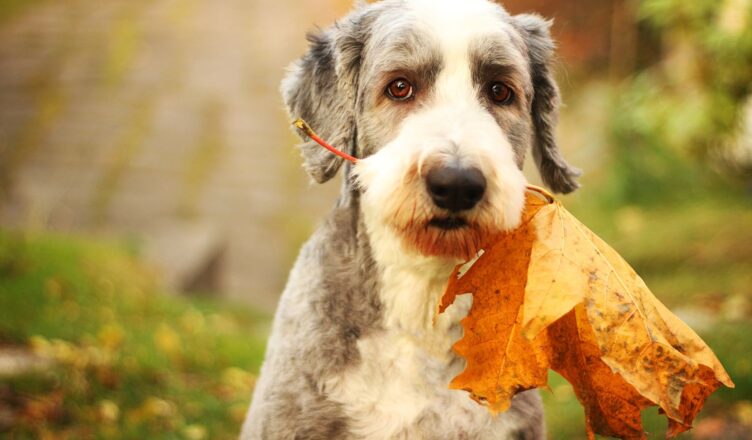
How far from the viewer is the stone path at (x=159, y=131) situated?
29.3 feet

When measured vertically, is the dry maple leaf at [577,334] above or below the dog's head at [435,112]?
below

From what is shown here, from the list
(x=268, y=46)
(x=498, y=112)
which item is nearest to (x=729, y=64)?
(x=498, y=112)

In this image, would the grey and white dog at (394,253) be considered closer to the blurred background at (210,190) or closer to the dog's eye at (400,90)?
the dog's eye at (400,90)

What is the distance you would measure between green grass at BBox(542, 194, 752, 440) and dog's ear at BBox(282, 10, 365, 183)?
8.18ft

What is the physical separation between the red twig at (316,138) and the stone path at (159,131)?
5.17 meters

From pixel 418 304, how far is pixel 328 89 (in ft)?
2.76

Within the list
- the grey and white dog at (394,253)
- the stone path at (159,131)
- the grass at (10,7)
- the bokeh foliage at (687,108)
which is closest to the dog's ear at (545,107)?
the grey and white dog at (394,253)

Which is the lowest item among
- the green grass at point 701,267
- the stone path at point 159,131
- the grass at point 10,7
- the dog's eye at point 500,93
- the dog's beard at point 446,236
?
the green grass at point 701,267

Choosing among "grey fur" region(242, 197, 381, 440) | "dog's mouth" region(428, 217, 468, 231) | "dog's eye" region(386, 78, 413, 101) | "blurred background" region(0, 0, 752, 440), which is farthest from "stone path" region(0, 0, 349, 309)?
"dog's mouth" region(428, 217, 468, 231)

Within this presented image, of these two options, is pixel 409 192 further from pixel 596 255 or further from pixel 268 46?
pixel 268 46

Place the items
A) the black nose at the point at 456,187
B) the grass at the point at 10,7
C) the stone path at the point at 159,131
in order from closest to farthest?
1. the black nose at the point at 456,187
2. the stone path at the point at 159,131
3. the grass at the point at 10,7

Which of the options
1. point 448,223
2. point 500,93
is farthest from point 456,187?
point 500,93

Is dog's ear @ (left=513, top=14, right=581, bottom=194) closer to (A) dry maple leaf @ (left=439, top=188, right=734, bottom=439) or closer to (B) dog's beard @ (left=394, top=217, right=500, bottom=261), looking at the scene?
(A) dry maple leaf @ (left=439, top=188, right=734, bottom=439)

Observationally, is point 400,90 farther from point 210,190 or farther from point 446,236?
point 210,190
